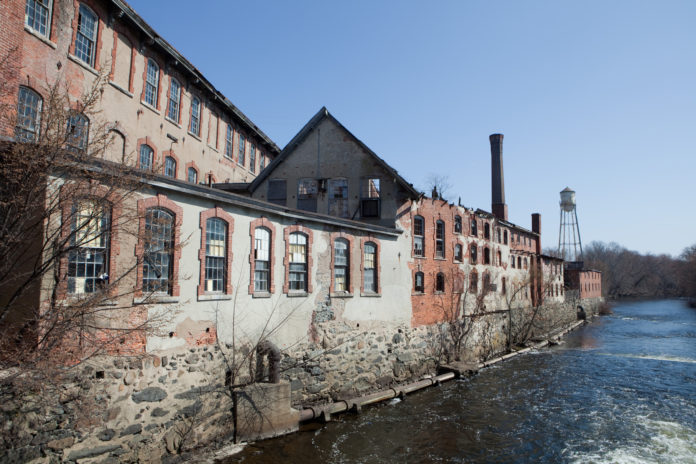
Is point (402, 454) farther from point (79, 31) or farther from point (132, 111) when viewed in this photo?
point (79, 31)

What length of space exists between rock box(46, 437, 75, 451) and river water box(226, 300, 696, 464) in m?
3.80

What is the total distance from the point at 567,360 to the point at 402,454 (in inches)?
727

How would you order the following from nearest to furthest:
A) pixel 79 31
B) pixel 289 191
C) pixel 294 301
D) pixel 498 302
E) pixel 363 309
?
pixel 294 301 < pixel 79 31 < pixel 363 309 < pixel 289 191 < pixel 498 302

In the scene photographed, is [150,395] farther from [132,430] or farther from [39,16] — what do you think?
[39,16]

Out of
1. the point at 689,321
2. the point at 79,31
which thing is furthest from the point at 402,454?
the point at 689,321

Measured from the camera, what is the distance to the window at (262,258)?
1355cm

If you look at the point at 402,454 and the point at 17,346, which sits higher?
the point at 17,346

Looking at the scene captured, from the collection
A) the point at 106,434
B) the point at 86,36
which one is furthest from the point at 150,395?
the point at 86,36

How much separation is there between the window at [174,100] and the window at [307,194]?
6.87 meters

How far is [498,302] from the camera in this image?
31.5 meters

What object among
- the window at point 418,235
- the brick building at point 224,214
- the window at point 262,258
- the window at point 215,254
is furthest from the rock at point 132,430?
the window at point 418,235

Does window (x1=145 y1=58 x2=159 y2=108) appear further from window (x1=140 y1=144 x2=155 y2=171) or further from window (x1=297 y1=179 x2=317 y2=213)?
window (x1=297 y1=179 x2=317 y2=213)

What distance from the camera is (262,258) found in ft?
45.0

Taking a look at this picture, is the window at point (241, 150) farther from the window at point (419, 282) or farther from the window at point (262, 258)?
the window at point (262, 258)
